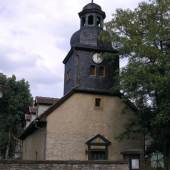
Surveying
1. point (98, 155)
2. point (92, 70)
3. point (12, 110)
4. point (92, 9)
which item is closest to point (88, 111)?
point (98, 155)

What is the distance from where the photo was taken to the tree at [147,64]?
2303 centimetres

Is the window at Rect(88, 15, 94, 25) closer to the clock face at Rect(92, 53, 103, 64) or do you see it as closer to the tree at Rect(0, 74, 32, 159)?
the clock face at Rect(92, 53, 103, 64)

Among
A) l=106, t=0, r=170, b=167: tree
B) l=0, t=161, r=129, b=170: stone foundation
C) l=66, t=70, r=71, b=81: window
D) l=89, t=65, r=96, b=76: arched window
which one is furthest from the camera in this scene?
l=66, t=70, r=71, b=81: window

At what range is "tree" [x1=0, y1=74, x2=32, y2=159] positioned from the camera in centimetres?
4797

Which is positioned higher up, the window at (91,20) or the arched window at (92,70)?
the window at (91,20)

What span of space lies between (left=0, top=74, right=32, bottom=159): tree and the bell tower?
20.4 m

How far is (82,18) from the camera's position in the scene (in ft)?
98.0

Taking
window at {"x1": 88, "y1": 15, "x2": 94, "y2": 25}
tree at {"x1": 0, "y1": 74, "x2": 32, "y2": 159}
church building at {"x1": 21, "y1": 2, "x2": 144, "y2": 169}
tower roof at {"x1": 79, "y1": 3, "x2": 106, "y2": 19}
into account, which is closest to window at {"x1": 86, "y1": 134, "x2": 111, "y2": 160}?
church building at {"x1": 21, "y1": 2, "x2": 144, "y2": 169}

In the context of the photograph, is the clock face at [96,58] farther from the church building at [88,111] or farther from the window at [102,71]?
the window at [102,71]

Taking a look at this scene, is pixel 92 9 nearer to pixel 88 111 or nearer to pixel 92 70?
pixel 92 70

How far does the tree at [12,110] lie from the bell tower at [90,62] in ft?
67.1

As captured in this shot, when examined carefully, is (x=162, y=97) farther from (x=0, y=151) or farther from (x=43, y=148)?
(x=0, y=151)

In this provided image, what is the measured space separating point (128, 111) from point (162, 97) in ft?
15.5

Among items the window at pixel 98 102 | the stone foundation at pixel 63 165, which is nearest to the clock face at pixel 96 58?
the window at pixel 98 102
